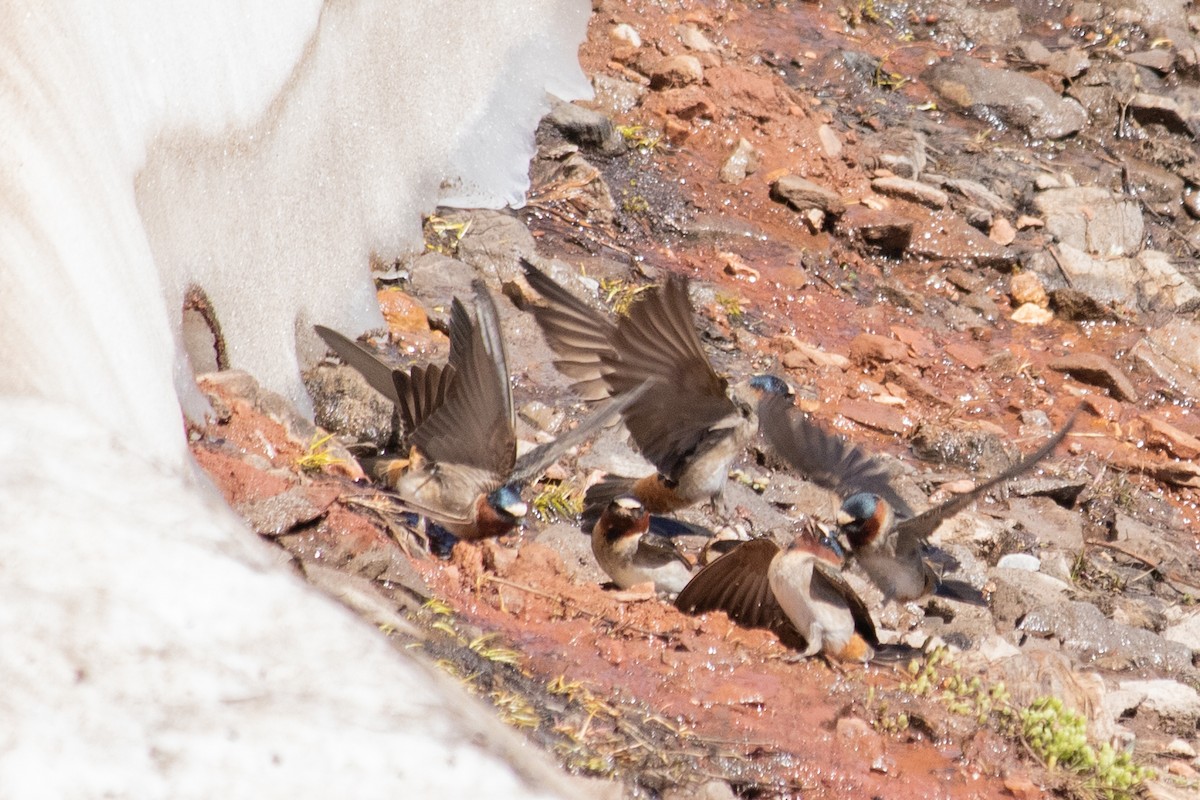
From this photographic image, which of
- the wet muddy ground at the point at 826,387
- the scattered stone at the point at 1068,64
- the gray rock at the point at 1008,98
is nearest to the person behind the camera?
the wet muddy ground at the point at 826,387

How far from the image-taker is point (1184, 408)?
9938 millimetres

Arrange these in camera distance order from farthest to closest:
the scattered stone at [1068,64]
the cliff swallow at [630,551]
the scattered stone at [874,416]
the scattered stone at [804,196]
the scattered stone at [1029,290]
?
the scattered stone at [1068,64] < the scattered stone at [1029,290] < the scattered stone at [804,196] < the scattered stone at [874,416] < the cliff swallow at [630,551]

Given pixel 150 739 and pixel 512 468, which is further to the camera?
pixel 512 468

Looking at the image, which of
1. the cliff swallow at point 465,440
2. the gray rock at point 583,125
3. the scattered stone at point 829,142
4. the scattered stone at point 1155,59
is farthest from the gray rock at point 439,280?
the scattered stone at point 1155,59

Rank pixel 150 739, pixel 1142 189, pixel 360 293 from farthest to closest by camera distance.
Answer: pixel 1142 189 → pixel 360 293 → pixel 150 739

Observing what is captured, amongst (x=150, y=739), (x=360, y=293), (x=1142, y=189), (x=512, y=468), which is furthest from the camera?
(x=1142, y=189)

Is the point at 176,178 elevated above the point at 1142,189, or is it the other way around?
the point at 176,178

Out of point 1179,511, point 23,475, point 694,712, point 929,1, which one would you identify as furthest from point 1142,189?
point 23,475

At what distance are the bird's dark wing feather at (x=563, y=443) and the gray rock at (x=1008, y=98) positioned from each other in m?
7.71

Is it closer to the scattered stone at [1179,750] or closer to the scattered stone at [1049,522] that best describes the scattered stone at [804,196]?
the scattered stone at [1049,522]

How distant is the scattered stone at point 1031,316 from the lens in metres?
10.5

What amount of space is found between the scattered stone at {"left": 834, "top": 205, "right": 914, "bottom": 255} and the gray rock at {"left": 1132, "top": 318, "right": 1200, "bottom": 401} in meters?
1.84

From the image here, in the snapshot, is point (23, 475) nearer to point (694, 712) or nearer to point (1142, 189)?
point (694, 712)

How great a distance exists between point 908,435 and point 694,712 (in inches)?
180
